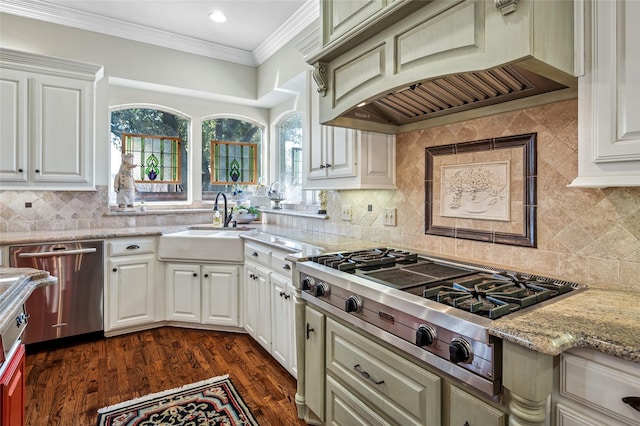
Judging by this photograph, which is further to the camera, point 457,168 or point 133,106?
point 133,106

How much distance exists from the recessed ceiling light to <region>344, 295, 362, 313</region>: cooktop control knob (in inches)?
116

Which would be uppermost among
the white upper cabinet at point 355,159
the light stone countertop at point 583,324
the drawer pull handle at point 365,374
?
the white upper cabinet at point 355,159

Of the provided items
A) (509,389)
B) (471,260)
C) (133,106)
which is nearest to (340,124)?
(471,260)

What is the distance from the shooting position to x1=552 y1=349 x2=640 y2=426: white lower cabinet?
0.84m

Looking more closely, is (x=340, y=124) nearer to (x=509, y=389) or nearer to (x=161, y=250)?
(x=509, y=389)

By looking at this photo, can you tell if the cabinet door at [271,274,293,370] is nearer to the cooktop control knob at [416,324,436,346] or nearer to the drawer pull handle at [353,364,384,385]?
the drawer pull handle at [353,364,384,385]

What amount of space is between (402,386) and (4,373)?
1.31 meters

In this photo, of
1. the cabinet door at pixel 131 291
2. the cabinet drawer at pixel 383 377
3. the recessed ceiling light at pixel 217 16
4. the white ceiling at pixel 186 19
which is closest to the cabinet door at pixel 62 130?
the white ceiling at pixel 186 19

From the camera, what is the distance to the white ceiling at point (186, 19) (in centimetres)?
309

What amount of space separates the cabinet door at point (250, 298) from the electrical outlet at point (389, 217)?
115cm

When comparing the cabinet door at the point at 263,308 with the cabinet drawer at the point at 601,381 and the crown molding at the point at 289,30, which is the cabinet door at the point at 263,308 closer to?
the cabinet drawer at the point at 601,381

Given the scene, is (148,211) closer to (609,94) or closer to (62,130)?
(62,130)

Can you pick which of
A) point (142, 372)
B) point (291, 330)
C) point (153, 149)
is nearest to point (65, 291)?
point (142, 372)

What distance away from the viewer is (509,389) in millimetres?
963
